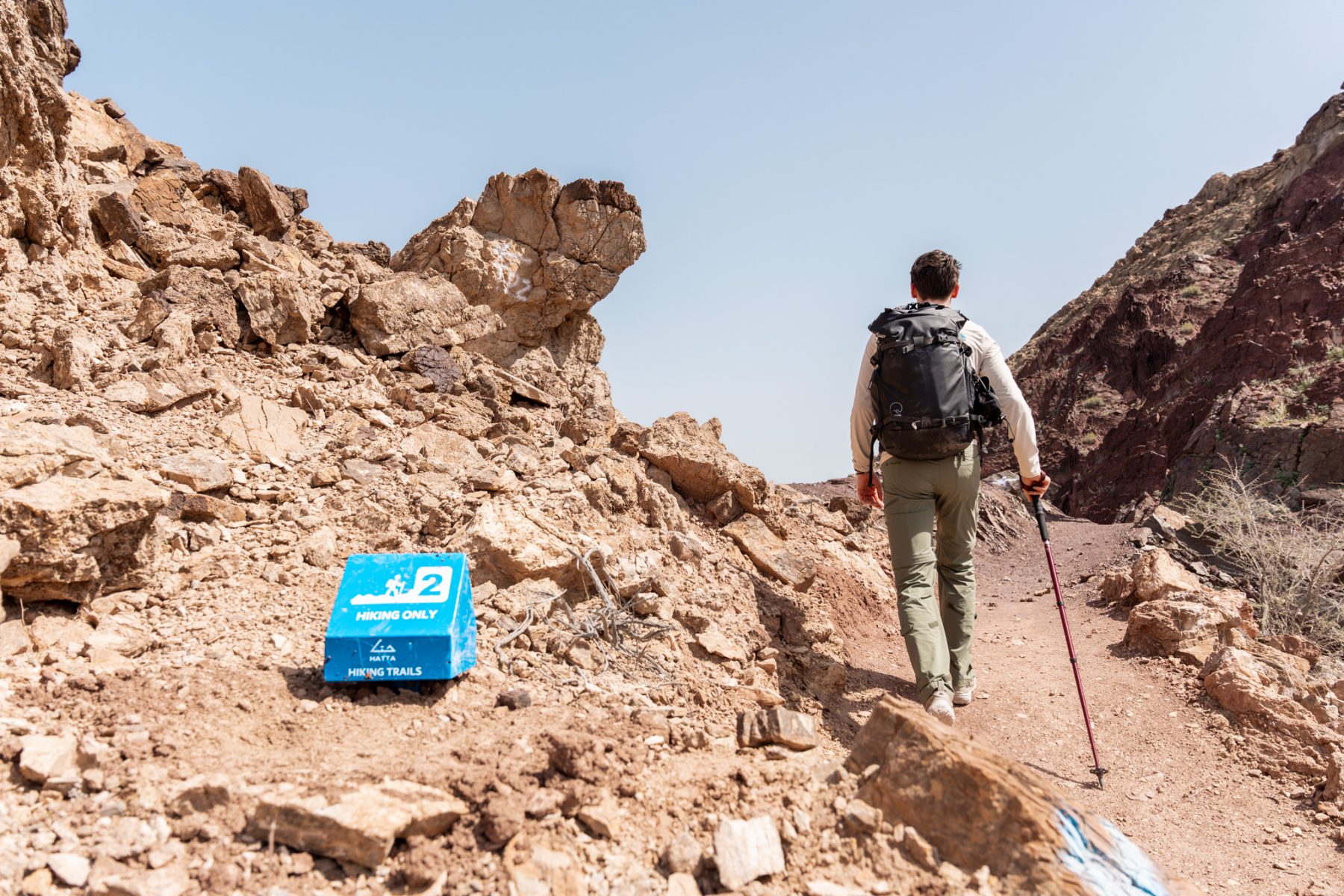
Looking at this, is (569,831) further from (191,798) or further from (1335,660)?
(1335,660)

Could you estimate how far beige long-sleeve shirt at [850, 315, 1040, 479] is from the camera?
12.1 feet

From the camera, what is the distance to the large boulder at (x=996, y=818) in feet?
6.03

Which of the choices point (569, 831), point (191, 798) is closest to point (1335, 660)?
point (569, 831)

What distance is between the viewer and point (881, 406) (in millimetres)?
3648

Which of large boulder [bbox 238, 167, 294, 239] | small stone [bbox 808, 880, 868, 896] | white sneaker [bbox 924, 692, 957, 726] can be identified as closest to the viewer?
small stone [bbox 808, 880, 868, 896]

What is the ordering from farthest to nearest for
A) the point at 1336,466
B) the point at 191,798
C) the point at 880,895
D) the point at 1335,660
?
the point at 1336,466 → the point at 1335,660 → the point at 191,798 → the point at 880,895

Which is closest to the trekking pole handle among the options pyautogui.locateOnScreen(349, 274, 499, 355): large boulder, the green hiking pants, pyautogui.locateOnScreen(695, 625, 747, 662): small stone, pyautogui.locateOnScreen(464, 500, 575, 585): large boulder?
the green hiking pants

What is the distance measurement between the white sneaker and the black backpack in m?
1.07

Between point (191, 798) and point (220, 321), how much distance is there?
4236 mm

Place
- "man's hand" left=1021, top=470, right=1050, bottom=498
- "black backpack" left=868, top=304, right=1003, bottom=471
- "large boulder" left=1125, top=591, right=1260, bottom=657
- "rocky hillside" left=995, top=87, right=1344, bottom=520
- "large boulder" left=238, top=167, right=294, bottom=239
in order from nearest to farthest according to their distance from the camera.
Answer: "black backpack" left=868, top=304, right=1003, bottom=471 → "man's hand" left=1021, top=470, right=1050, bottom=498 → "large boulder" left=1125, top=591, right=1260, bottom=657 → "large boulder" left=238, top=167, right=294, bottom=239 → "rocky hillside" left=995, top=87, right=1344, bottom=520

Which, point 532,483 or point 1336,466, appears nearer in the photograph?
point 532,483

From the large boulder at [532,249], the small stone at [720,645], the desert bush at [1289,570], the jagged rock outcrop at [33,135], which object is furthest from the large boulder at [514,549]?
the desert bush at [1289,570]

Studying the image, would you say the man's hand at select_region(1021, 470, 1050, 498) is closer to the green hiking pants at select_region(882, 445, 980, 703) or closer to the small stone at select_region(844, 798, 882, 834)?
the green hiking pants at select_region(882, 445, 980, 703)

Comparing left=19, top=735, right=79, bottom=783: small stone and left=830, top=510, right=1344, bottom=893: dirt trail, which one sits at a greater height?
left=19, top=735, right=79, bottom=783: small stone
